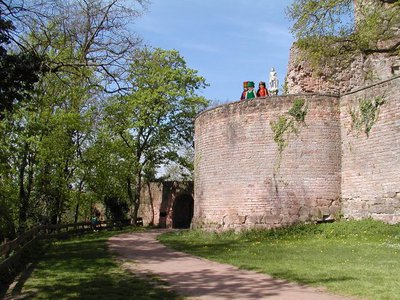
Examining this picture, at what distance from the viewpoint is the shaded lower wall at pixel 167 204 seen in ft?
107

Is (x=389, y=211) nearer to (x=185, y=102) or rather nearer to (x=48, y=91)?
(x=48, y=91)

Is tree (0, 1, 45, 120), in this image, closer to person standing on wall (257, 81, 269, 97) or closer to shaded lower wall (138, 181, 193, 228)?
person standing on wall (257, 81, 269, 97)

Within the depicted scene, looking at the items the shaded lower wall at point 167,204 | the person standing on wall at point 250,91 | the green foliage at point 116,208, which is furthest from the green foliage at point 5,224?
the shaded lower wall at point 167,204

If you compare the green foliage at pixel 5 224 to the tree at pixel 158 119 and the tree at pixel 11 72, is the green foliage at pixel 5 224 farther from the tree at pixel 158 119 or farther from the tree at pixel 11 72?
the tree at pixel 158 119

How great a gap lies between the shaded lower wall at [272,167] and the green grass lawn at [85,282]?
690 centimetres

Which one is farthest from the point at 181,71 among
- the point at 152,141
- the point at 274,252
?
the point at 274,252

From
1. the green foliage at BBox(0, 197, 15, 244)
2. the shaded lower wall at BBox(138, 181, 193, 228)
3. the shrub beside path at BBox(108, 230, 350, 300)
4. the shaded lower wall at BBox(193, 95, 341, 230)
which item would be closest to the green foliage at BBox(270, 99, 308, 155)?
the shaded lower wall at BBox(193, 95, 341, 230)

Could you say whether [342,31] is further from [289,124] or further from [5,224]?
[5,224]

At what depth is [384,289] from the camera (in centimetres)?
707

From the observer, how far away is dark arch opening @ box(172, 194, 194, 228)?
33037mm

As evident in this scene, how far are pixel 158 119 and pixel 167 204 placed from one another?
19.7 ft

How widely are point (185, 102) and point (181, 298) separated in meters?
26.1

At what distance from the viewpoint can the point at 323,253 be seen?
1157 centimetres

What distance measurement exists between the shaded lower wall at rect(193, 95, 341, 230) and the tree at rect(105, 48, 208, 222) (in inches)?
501
